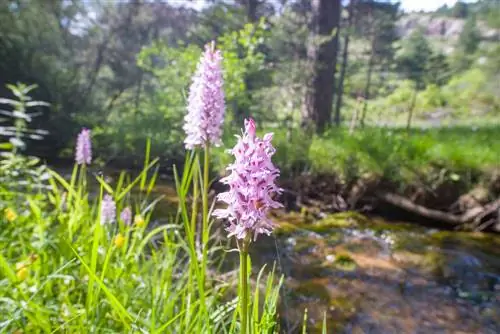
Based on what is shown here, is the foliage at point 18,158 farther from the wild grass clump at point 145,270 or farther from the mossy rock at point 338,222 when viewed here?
the mossy rock at point 338,222

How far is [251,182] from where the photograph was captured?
937mm

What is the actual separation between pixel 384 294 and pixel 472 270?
1.39 metres

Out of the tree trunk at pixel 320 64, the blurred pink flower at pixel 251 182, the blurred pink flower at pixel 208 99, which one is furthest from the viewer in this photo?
the tree trunk at pixel 320 64

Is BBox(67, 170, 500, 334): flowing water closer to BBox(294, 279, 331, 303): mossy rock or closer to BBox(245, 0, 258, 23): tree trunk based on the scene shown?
BBox(294, 279, 331, 303): mossy rock

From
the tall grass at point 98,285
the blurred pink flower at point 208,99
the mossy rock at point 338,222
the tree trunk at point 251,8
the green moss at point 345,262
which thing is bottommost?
the green moss at point 345,262

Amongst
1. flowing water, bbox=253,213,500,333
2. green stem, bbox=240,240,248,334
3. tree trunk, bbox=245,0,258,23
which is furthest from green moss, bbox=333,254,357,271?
tree trunk, bbox=245,0,258,23

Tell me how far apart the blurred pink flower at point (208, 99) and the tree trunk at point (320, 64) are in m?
6.39

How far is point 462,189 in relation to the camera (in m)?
5.92

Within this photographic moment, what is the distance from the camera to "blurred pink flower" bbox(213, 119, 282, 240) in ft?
3.08

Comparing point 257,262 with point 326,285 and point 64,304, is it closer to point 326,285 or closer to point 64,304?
point 326,285

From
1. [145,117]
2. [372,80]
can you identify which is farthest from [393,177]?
[372,80]

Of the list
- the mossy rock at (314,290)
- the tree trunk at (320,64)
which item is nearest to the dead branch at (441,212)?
the tree trunk at (320,64)

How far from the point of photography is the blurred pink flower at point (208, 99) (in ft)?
5.73

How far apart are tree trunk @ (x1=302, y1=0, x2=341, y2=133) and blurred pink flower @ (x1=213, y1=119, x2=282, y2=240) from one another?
722 cm
